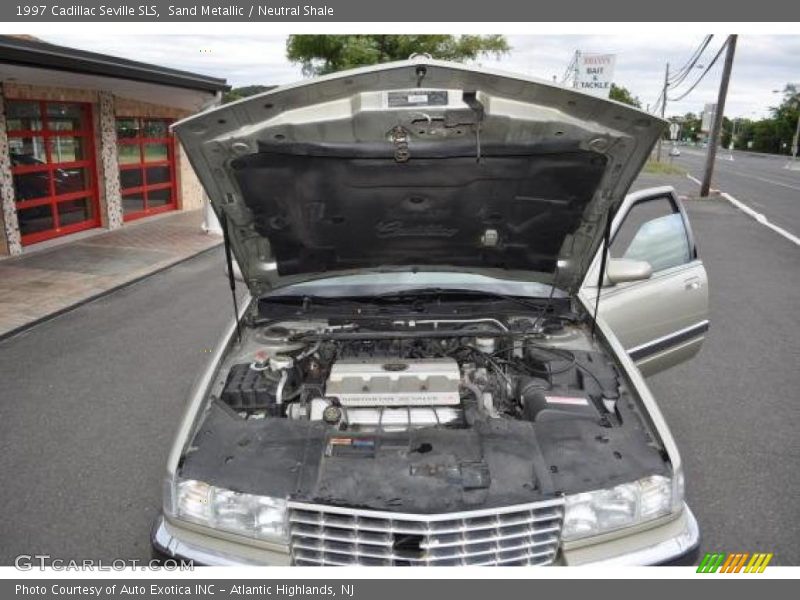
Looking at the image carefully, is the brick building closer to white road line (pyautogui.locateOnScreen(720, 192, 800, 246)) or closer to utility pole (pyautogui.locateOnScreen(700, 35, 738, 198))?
white road line (pyautogui.locateOnScreen(720, 192, 800, 246))

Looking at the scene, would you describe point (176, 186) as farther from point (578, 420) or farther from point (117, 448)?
point (578, 420)

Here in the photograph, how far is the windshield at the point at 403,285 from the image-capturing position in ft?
12.5

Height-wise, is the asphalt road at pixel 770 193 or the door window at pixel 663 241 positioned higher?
the door window at pixel 663 241

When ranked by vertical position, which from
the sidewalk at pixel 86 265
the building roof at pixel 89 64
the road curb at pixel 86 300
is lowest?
the road curb at pixel 86 300

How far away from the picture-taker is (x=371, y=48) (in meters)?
24.8

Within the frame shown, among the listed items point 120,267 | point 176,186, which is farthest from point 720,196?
point 120,267

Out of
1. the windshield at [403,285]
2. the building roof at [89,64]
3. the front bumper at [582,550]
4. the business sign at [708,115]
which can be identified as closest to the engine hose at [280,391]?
the windshield at [403,285]

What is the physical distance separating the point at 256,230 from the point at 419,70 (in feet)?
4.68

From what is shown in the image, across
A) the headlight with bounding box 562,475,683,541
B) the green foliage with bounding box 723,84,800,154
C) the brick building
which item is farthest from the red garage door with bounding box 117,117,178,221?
the green foliage with bounding box 723,84,800,154

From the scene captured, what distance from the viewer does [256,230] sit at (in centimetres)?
351

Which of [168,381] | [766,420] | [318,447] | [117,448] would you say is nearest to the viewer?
[318,447]

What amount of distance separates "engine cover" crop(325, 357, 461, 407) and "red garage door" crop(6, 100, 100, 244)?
33.1ft

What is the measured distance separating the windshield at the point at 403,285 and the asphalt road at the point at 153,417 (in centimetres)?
154

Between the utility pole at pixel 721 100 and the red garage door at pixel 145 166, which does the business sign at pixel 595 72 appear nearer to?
the utility pole at pixel 721 100
